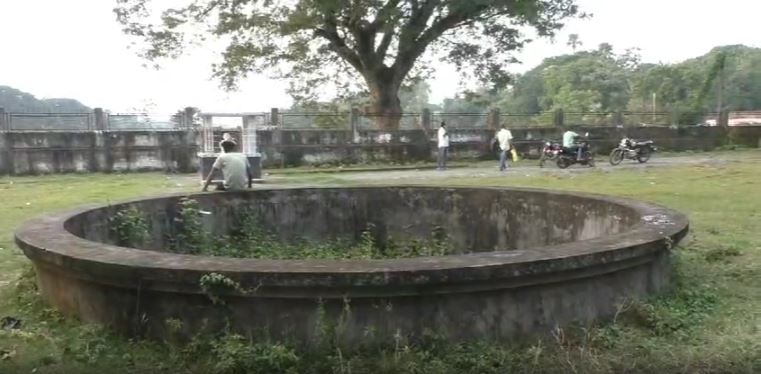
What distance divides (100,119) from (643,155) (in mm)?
16585

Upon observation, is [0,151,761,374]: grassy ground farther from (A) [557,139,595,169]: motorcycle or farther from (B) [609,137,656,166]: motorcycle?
(B) [609,137,656,166]: motorcycle

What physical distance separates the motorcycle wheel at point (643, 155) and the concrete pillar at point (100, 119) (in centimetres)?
1621

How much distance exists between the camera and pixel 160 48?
914 inches

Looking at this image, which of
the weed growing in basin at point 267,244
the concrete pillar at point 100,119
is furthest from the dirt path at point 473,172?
the weed growing in basin at point 267,244

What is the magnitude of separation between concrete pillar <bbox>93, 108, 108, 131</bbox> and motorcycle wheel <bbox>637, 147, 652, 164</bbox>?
16205 mm

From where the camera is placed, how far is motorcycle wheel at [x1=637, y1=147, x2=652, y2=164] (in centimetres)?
2218

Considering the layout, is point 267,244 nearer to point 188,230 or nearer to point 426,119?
point 188,230

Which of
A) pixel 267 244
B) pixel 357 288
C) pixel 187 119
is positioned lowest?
pixel 267 244

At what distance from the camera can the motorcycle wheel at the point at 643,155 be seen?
22177 millimetres

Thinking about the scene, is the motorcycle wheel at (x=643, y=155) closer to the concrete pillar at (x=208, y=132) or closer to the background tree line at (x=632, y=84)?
the concrete pillar at (x=208, y=132)

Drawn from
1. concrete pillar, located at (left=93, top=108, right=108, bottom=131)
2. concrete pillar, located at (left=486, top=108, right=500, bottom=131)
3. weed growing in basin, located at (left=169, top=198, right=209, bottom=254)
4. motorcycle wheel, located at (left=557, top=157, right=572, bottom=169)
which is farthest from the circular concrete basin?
concrete pillar, located at (left=486, top=108, right=500, bottom=131)

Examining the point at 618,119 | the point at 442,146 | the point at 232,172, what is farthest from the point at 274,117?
the point at 232,172

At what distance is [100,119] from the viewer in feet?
68.0

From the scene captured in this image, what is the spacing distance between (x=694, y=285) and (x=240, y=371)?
12.3ft
